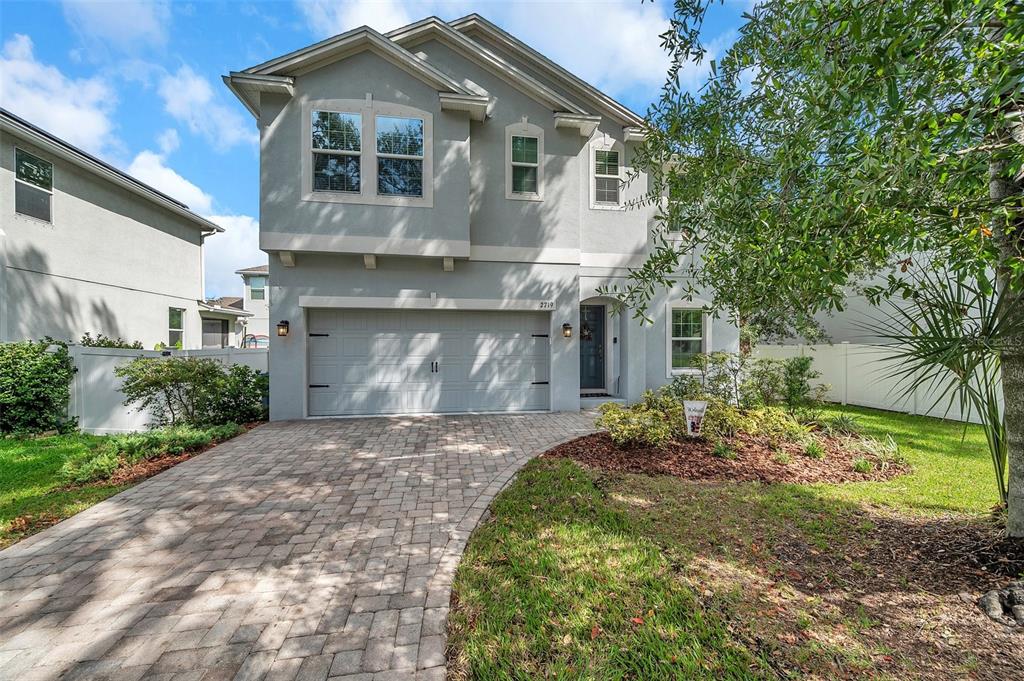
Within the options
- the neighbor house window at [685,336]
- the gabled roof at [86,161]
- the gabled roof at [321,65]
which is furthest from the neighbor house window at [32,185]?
the neighbor house window at [685,336]

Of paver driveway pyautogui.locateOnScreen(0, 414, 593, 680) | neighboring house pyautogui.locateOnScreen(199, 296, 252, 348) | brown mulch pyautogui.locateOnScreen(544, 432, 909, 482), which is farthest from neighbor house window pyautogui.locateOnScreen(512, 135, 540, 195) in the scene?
neighboring house pyautogui.locateOnScreen(199, 296, 252, 348)

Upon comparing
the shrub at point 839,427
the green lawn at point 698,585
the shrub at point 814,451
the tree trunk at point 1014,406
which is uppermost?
the tree trunk at point 1014,406

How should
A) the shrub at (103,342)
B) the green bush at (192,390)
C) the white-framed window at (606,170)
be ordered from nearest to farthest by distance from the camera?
the green bush at (192,390) → the white-framed window at (606,170) → the shrub at (103,342)

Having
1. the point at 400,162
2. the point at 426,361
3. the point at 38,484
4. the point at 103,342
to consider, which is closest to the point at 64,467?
the point at 38,484

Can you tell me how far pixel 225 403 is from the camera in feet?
26.5

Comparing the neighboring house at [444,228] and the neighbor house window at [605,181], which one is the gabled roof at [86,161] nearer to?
the neighboring house at [444,228]

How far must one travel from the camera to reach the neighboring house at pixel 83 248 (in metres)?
9.37

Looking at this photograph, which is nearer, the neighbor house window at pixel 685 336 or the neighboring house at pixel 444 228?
the neighboring house at pixel 444 228

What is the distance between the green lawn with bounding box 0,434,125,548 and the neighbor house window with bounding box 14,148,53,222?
20.5 feet

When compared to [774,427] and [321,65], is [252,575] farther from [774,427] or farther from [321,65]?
[321,65]

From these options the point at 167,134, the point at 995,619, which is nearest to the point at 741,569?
the point at 995,619

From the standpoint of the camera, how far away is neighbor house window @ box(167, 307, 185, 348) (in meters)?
14.4

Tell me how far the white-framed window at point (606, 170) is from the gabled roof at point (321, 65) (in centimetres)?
321

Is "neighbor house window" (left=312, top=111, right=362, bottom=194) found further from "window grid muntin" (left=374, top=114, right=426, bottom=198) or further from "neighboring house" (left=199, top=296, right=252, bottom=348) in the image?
"neighboring house" (left=199, top=296, right=252, bottom=348)
